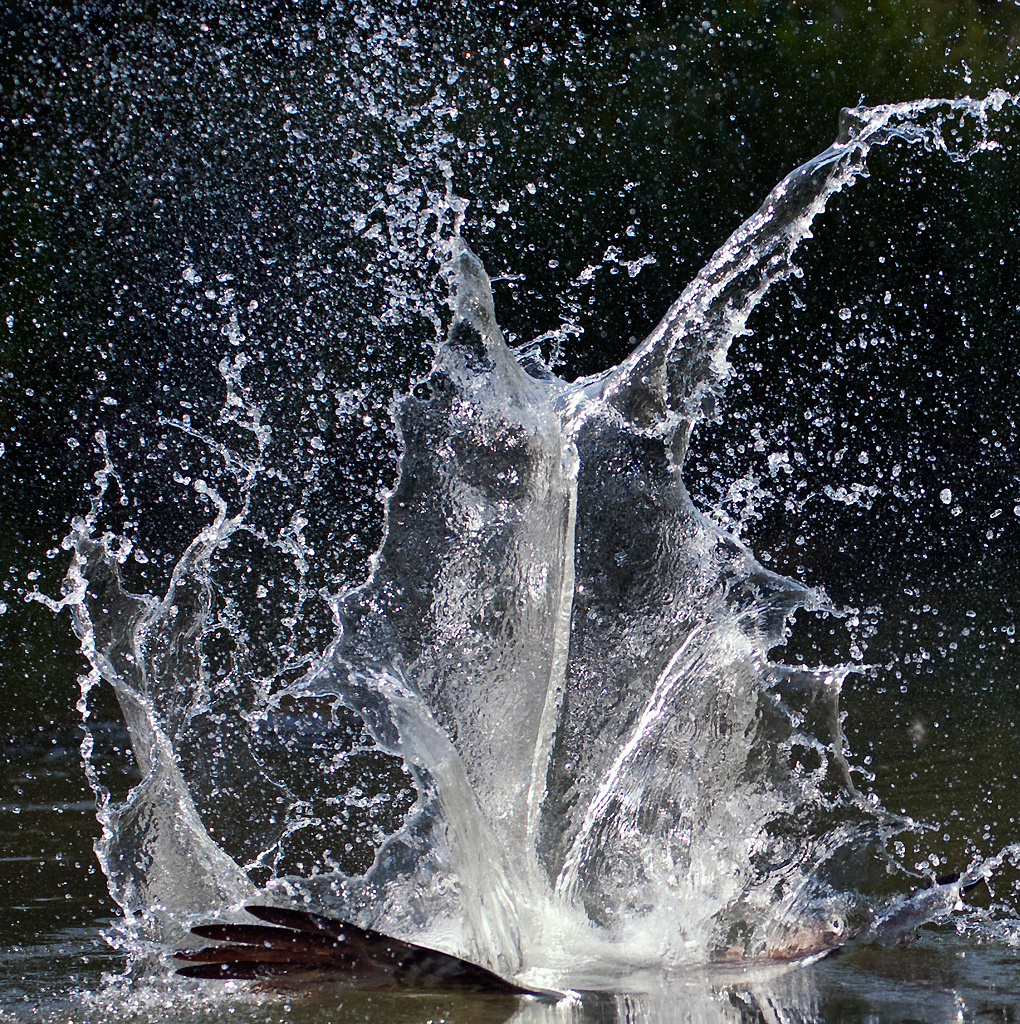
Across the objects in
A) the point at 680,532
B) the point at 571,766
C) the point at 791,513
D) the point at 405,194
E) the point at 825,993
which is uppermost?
the point at 405,194

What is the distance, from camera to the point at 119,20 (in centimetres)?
1094

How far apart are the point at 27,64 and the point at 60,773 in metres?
7.67

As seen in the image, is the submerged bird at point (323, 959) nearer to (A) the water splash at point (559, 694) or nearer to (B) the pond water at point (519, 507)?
(B) the pond water at point (519, 507)

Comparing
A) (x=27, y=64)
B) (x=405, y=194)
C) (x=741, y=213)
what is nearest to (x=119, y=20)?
(x=27, y=64)

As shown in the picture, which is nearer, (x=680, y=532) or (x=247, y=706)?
(x=680, y=532)

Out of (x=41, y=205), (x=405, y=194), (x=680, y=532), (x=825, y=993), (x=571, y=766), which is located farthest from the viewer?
(x=41, y=205)

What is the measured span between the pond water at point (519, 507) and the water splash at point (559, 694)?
0.04 ft

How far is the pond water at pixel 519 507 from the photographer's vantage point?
122 inches

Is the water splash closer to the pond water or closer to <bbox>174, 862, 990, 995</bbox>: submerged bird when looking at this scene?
the pond water

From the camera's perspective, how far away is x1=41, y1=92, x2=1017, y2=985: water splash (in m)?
3.07

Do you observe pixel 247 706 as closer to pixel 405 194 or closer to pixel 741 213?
pixel 405 194

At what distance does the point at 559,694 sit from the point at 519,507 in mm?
476

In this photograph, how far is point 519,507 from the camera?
12.0 feet

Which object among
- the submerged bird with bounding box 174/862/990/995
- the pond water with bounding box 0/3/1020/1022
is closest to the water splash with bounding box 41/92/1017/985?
the pond water with bounding box 0/3/1020/1022
